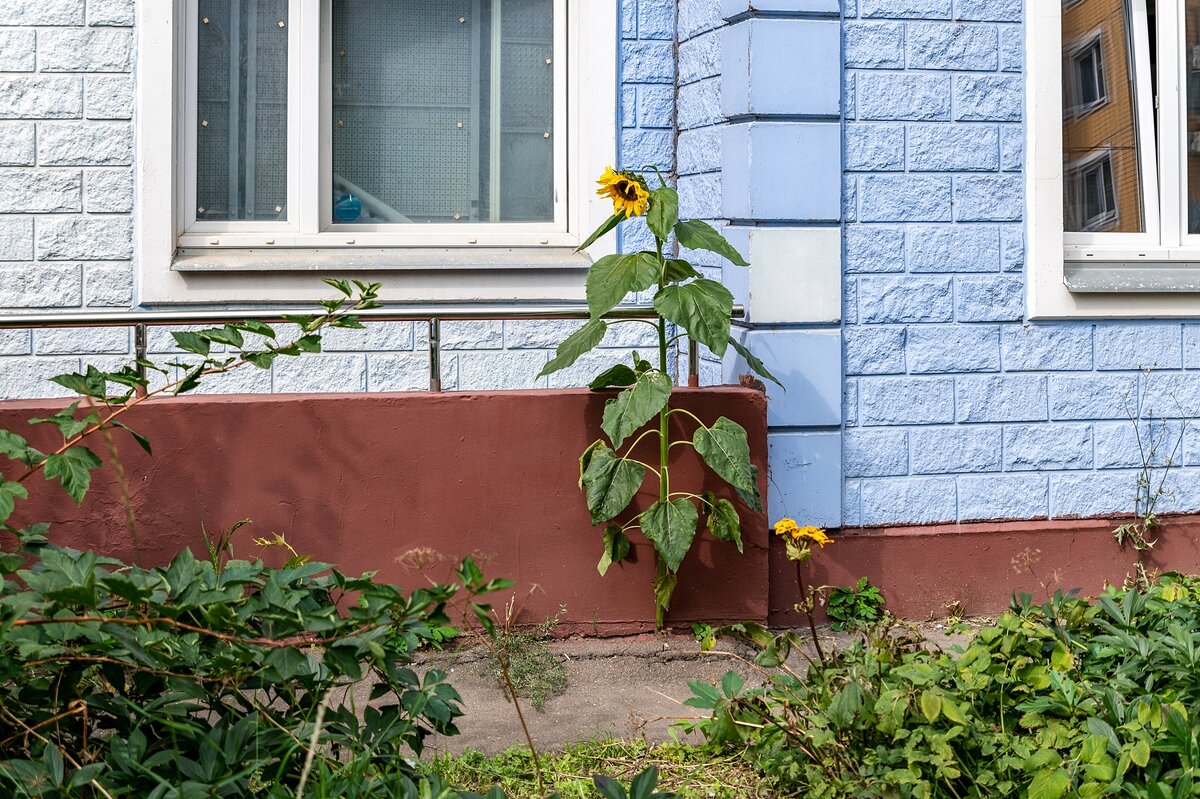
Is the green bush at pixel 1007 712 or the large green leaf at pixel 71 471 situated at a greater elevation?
the large green leaf at pixel 71 471

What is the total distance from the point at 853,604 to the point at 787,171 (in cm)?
175

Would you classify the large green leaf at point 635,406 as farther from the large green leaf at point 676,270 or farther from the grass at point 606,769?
the grass at point 606,769

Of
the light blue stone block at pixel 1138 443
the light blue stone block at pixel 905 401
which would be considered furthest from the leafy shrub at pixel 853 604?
the light blue stone block at pixel 1138 443

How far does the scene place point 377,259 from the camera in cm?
543

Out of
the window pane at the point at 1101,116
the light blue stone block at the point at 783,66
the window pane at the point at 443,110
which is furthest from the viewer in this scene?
the window pane at the point at 443,110

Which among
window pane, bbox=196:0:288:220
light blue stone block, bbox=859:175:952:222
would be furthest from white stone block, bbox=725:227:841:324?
window pane, bbox=196:0:288:220

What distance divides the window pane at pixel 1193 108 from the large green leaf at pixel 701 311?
102 inches

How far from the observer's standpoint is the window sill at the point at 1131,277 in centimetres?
535

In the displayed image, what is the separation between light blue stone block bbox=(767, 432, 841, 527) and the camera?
509 centimetres

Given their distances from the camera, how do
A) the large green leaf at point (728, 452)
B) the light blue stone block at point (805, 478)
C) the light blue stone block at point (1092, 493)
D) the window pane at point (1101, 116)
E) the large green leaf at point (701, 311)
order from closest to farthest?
the large green leaf at point (701, 311) → the large green leaf at point (728, 452) → the light blue stone block at point (805, 478) → the light blue stone block at point (1092, 493) → the window pane at point (1101, 116)

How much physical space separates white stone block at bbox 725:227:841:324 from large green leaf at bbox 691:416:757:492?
0.67 metres

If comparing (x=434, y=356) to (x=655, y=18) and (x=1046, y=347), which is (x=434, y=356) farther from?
(x=1046, y=347)

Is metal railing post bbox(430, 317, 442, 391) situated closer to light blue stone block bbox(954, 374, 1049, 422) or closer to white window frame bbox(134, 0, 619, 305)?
white window frame bbox(134, 0, 619, 305)

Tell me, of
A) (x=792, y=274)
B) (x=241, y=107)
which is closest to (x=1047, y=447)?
(x=792, y=274)
